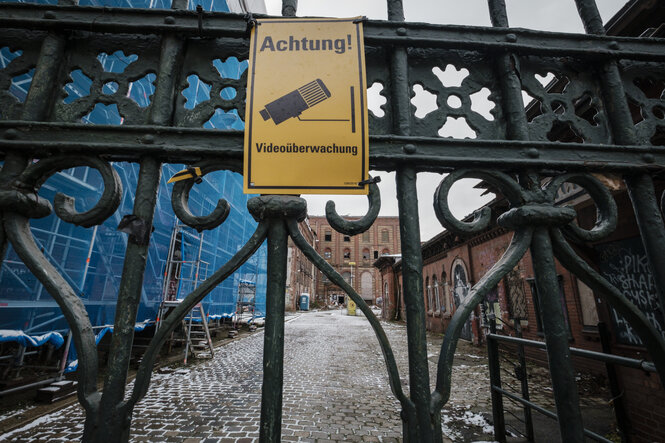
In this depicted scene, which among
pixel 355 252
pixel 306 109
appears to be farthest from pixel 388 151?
pixel 355 252

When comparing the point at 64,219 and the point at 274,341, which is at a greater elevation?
the point at 64,219

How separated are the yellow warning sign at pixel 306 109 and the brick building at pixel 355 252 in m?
42.7

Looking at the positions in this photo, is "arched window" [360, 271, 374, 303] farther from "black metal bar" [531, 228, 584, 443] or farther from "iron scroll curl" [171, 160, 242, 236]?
"iron scroll curl" [171, 160, 242, 236]

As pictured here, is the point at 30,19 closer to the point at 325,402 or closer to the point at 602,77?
the point at 602,77

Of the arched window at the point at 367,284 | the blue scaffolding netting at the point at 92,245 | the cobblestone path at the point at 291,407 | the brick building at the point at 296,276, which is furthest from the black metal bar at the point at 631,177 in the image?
the arched window at the point at 367,284

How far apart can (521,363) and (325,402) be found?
2973 millimetres

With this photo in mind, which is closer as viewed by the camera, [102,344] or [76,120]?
[76,120]

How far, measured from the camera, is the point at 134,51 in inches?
54.3

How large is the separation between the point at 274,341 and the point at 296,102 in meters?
0.96

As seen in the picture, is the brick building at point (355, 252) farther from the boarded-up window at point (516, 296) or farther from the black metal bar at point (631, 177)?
the black metal bar at point (631, 177)

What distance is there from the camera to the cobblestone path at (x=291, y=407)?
3689mm

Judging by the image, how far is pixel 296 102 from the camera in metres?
1.26

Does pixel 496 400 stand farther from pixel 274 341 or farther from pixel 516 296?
pixel 516 296

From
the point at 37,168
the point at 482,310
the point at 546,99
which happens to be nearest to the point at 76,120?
the point at 37,168
